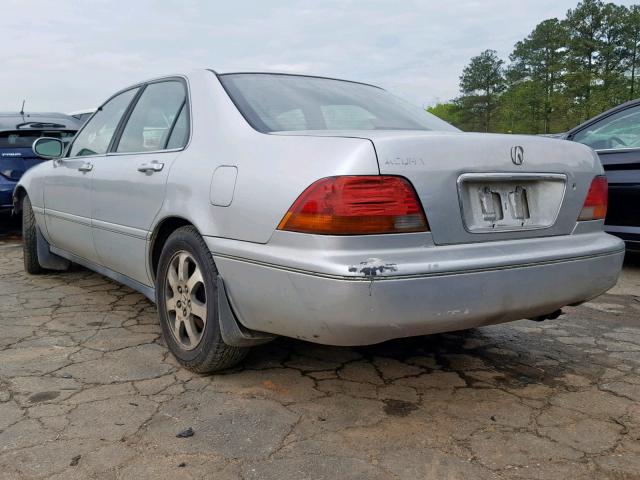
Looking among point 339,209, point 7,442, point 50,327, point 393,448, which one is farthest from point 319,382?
point 50,327

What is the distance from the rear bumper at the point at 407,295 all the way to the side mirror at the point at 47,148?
251 centimetres

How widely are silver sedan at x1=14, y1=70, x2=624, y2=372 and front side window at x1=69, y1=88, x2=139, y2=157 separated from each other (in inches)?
21.4

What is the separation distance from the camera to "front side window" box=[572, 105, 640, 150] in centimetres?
496

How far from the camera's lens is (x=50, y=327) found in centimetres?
350

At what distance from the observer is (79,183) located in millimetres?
3764

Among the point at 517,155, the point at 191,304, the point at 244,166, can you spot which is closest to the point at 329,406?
the point at 191,304

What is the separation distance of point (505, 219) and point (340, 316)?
0.78 m

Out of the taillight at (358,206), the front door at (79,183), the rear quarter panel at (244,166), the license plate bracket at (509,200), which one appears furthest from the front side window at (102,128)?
the license plate bracket at (509,200)

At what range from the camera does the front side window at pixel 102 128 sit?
371 cm

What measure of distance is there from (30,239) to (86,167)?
4.85 ft

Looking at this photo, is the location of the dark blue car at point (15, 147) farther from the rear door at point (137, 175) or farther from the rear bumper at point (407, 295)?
the rear bumper at point (407, 295)

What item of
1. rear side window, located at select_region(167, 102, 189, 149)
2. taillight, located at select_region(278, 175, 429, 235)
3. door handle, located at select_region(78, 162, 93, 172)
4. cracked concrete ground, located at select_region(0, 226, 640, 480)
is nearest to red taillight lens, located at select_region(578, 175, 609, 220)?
cracked concrete ground, located at select_region(0, 226, 640, 480)

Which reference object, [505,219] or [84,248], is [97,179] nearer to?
[84,248]

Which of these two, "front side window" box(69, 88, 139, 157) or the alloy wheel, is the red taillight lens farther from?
"front side window" box(69, 88, 139, 157)
